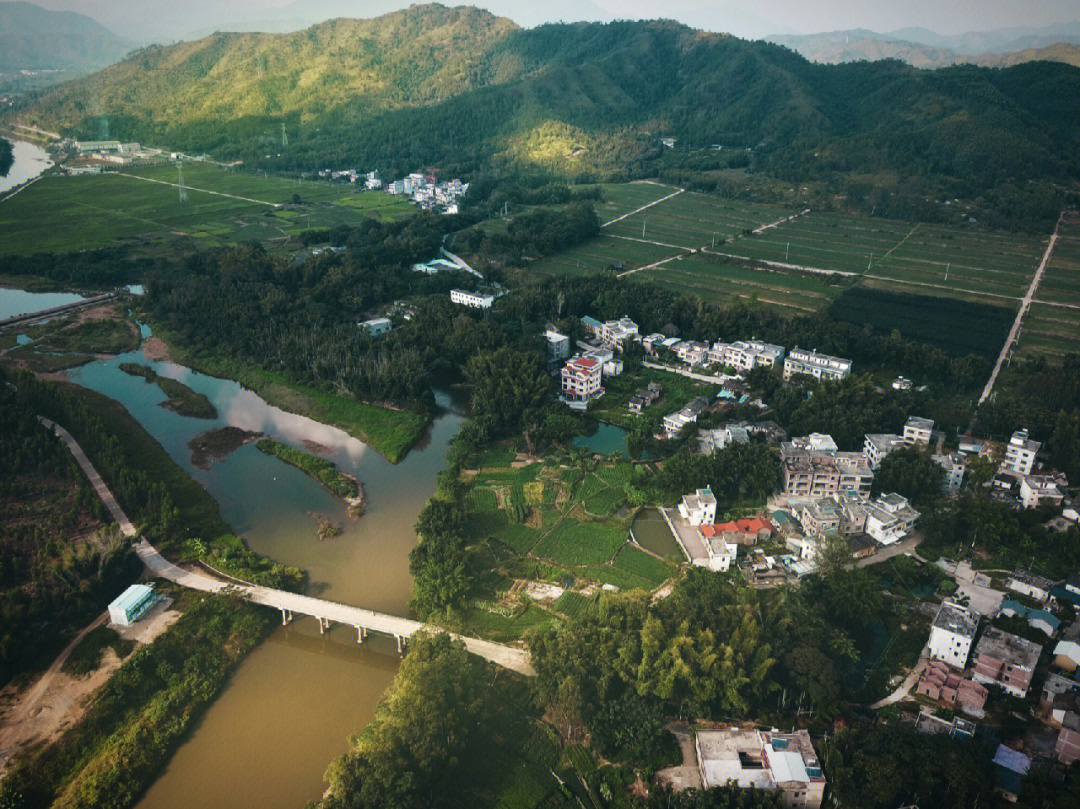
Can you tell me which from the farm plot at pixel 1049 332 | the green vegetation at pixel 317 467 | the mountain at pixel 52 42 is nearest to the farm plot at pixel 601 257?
the farm plot at pixel 1049 332

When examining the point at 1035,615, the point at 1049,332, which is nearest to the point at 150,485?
the point at 1035,615

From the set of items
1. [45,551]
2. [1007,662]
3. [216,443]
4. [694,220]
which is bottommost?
[216,443]

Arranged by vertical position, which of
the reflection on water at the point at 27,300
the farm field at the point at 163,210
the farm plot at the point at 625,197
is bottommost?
the reflection on water at the point at 27,300

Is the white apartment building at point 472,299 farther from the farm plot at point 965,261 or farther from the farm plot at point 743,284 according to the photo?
the farm plot at point 965,261

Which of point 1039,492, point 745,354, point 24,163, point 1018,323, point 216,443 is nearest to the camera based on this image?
point 1039,492

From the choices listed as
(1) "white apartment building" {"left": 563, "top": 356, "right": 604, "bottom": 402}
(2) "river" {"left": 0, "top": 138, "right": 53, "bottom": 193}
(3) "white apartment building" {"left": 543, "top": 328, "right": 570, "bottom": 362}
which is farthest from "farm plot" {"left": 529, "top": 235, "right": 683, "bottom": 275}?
(2) "river" {"left": 0, "top": 138, "right": 53, "bottom": 193}

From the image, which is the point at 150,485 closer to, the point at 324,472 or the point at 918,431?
the point at 324,472

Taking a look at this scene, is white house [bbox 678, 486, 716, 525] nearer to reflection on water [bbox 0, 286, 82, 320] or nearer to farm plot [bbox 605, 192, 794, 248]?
farm plot [bbox 605, 192, 794, 248]
